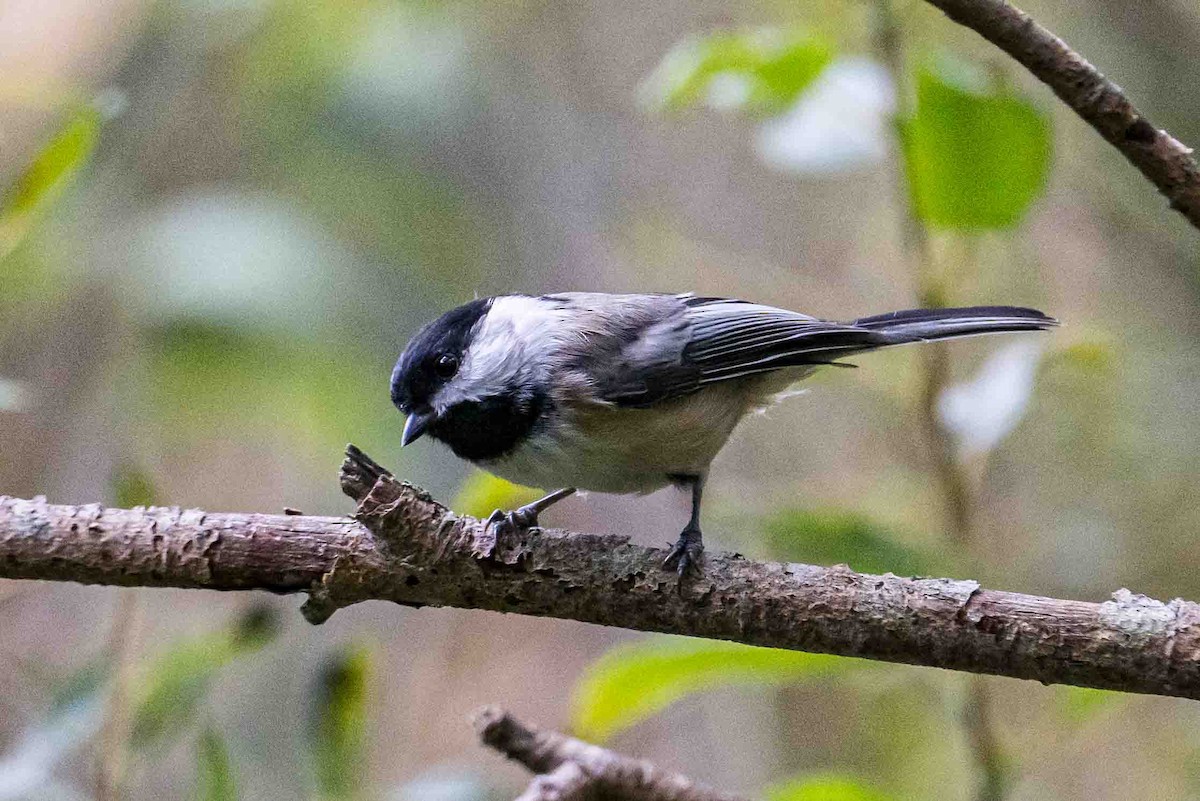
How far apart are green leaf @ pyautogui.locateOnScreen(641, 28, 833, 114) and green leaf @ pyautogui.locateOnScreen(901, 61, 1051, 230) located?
232mm

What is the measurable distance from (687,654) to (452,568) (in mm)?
545

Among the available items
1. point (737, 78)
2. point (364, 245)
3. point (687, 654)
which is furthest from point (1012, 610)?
point (364, 245)

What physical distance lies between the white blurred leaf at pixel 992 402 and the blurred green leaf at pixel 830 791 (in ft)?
2.15

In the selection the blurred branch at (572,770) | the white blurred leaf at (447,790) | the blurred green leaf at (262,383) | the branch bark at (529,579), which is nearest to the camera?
the branch bark at (529,579)

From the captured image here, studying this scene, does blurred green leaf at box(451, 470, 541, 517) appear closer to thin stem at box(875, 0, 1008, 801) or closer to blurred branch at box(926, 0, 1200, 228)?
thin stem at box(875, 0, 1008, 801)

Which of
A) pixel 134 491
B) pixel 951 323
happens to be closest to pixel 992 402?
pixel 951 323

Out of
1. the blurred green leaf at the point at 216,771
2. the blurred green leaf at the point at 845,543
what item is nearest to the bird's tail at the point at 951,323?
the blurred green leaf at the point at 845,543

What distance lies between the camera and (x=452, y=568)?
1.58 metres

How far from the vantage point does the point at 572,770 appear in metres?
1.75

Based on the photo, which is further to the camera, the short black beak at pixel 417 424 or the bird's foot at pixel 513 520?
the short black beak at pixel 417 424

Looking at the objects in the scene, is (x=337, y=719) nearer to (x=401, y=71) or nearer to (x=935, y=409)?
(x=935, y=409)

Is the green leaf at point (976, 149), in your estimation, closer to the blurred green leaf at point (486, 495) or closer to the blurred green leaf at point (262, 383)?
the blurred green leaf at point (486, 495)

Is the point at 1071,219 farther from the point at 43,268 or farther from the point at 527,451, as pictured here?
the point at 43,268

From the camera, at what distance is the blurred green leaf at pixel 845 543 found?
2.09 m
